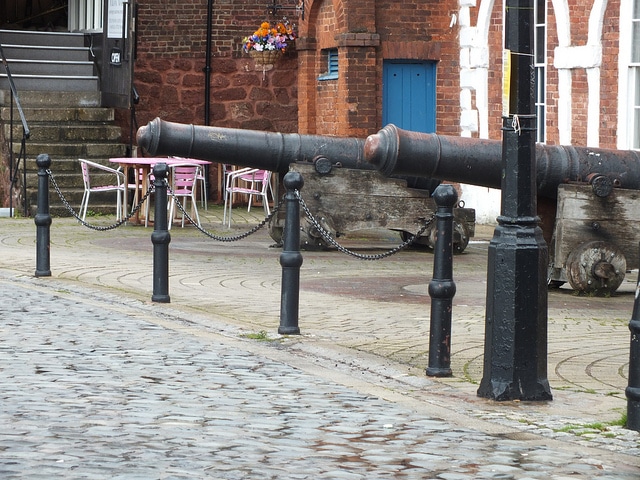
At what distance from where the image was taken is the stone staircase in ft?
64.7

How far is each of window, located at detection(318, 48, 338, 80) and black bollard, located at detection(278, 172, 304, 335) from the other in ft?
39.9

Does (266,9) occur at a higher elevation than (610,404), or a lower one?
higher

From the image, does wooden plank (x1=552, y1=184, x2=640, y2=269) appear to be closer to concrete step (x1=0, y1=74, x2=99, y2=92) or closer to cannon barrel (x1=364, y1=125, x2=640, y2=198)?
cannon barrel (x1=364, y1=125, x2=640, y2=198)

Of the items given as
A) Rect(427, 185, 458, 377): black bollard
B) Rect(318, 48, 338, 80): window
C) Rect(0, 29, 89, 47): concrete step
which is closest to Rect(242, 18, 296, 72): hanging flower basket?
Rect(318, 48, 338, 80): window

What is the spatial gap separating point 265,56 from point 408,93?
2.69m

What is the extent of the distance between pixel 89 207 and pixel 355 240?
477cm

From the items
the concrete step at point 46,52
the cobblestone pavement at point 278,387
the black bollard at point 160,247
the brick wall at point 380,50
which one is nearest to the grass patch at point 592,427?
the cobblestone pavement at point 278,387

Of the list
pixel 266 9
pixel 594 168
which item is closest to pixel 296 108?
pixel 266 9

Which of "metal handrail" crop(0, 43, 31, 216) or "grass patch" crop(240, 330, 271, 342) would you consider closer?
"grass patch" crop(240, 330, 271, 342)

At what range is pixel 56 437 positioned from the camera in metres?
5.88

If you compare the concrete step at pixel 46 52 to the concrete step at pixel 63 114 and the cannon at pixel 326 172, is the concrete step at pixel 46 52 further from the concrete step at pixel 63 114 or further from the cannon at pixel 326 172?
the cannon at pixel 326 172

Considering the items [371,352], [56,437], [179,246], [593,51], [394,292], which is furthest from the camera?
[593,51]

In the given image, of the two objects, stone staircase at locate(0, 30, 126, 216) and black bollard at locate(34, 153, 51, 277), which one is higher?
stone staircase at locate(0, 30, 126, 216)

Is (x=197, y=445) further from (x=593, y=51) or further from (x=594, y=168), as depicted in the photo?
(x=593, y=51)
